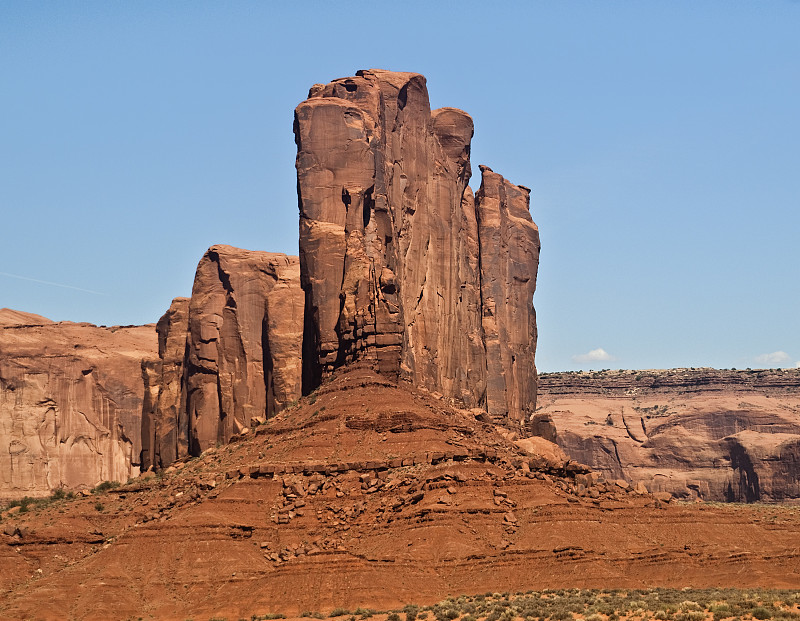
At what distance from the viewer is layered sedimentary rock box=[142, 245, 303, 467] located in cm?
9538

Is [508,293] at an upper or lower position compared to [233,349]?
upper

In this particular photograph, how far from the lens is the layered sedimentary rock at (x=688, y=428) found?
449ft

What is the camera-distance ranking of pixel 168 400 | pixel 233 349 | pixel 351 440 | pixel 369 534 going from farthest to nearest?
1. pixel 168 400
2. pixel 233 349
3. pixel 351 440
4. pixel 369 534

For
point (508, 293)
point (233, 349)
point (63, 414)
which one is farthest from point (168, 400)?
point (508, 293)

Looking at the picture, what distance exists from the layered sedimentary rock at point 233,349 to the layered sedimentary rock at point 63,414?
1397 cm

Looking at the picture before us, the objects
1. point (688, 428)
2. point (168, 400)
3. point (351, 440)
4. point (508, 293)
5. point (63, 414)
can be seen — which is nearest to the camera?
point (351, 440)

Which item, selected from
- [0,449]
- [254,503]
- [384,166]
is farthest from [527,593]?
[0,449]

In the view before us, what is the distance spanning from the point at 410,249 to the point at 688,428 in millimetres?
60323

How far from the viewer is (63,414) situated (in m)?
120

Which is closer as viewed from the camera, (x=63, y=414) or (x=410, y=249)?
(x=410, y=249)

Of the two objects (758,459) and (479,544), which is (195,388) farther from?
(758,459)

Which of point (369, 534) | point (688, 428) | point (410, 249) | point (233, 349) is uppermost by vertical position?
point (410, 249)

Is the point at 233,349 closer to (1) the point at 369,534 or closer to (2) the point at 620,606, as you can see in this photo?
(1) the point at 369,534

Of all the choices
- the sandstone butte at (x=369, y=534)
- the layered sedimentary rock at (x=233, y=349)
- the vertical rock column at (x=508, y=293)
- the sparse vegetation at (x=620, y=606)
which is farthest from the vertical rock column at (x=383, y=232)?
the sparse vegetation at (x=620, y=606)
